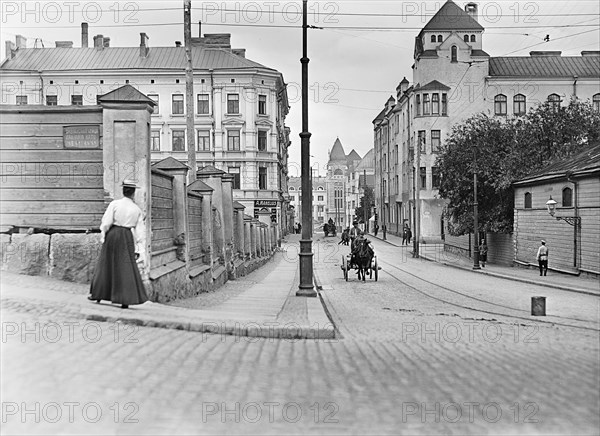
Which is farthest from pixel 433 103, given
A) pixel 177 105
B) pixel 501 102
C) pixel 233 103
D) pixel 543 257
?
pixel 543 257

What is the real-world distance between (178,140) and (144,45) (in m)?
8.51

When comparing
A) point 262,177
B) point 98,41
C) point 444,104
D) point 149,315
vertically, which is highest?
point 98,41

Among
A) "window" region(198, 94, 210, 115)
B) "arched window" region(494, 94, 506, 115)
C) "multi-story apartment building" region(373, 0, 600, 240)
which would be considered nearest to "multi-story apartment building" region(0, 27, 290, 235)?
"window" region(198, 94, 210, 115)

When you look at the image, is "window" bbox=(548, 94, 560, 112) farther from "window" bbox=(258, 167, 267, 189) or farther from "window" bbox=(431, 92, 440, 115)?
"window" bbox=(258, 167, 267, 189)

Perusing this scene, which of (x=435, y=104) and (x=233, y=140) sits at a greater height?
(x=435, y=104)

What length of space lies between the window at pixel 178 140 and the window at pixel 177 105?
1440 millimetres

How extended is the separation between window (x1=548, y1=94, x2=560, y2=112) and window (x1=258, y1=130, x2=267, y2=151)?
2870 centimetres

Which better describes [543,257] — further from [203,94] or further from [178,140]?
[203,94]

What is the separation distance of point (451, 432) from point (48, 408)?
2945mm

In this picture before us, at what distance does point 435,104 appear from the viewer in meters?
61.1

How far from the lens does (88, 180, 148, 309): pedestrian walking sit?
30.2 feet

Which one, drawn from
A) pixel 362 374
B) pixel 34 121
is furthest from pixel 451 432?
pixel 34 121

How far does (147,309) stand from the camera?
31.1 feet

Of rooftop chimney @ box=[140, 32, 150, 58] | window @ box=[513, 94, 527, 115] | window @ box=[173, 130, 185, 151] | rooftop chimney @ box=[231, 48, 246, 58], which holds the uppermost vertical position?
rooftop chimney @ box=[231, 48, 246, 58]
